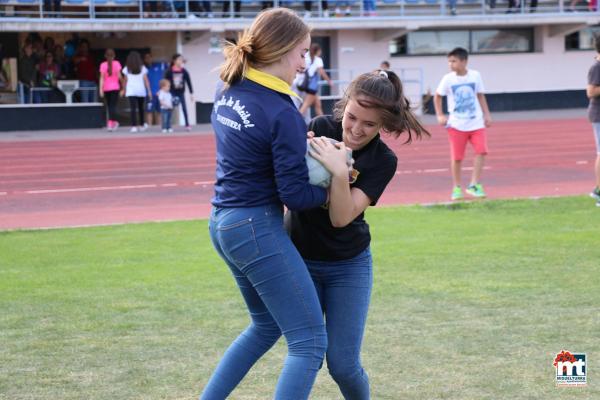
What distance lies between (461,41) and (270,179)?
3295 centimetres

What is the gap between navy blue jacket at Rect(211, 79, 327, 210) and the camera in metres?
3.95

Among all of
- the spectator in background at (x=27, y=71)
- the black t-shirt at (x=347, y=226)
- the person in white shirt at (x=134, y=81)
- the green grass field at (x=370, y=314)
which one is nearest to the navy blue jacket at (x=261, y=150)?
the black t-shirt at (x=347, y=226)

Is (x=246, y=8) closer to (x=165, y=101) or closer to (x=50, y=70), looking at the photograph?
(x=50, y=70)

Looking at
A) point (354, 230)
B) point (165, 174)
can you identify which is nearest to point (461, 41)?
point (165, 174)

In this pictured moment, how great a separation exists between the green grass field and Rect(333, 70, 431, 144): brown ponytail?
1.61m

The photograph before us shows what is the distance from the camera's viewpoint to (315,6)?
1359 inches

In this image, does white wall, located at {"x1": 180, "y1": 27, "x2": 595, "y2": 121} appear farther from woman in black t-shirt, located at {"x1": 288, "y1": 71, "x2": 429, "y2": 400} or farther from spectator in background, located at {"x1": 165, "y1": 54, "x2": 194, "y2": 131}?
woman in black t-shirt, located at {"x1": 288, "y1": 71, "x2": 429, "y2": 400}

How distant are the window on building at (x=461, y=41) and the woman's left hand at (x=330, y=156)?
104 ft

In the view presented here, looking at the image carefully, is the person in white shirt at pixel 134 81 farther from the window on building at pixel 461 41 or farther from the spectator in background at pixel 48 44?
the window on building at pixel 461 41

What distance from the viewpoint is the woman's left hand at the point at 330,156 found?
4.09 metres

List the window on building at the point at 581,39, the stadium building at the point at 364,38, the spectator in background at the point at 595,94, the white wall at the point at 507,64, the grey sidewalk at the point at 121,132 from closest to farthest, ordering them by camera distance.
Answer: the spectator in background at the point at 595,94 < the grey sidewalk at the point at 121,132 < the stadium building at the point at 364,38 < the white wall at the point at 507,64 < the window on building at the point at 581,39

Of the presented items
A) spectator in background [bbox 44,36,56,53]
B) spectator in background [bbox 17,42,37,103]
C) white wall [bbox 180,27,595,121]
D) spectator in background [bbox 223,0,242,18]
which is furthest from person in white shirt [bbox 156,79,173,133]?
spectator in background [bbox 223,0,242,18]

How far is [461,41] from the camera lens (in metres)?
36.0

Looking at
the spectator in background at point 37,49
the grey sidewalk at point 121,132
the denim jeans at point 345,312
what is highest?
the spectator in background at point 37,49
